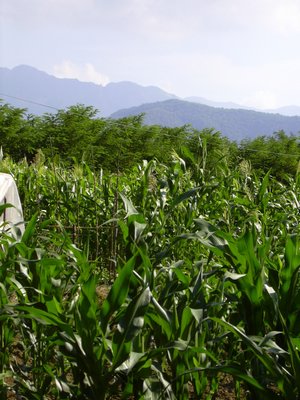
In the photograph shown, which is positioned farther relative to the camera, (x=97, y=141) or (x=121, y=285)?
(x=97, y=141)

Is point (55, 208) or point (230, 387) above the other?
point (55, 208)

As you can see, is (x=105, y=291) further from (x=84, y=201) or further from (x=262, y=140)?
(x=262, y=140)

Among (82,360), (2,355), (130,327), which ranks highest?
(130,327)

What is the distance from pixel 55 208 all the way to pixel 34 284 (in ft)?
8.81

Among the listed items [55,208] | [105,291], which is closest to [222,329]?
[105,291]

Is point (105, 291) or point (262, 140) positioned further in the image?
point (262, 140)

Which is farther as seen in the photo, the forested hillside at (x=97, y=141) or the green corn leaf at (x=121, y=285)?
the forested hillside at (x=97, y=141)

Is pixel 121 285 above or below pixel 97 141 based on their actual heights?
above

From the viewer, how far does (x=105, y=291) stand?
3541mm

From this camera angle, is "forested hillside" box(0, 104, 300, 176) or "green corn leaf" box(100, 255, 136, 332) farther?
"forested hillside" box(0, 104, 300, 176)

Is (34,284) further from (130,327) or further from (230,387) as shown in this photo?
(230,387)

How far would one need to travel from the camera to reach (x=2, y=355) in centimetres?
183

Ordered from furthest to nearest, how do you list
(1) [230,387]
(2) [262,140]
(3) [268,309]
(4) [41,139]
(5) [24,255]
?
(2) [262,140] → (4) [41,139] → (1) [230,387] → (5) [24,255] → (3) [268,309]

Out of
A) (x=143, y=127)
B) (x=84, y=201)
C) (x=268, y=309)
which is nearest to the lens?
(x=268, y=309)
